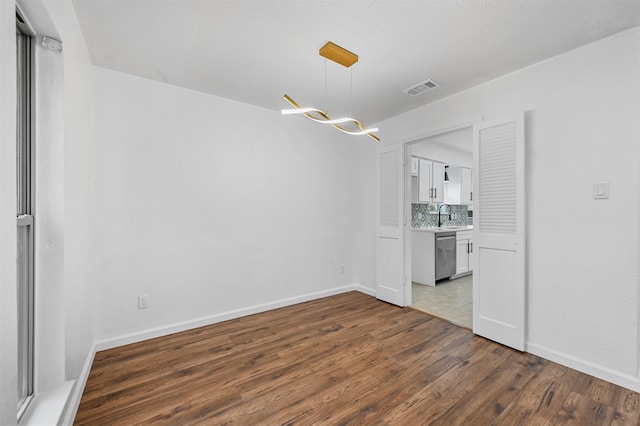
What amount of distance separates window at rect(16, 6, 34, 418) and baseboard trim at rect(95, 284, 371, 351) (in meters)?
1.27

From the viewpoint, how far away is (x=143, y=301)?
2.84 meters

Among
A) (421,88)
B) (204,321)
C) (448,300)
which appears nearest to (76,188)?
(204,321)

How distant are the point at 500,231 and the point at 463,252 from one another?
120 inches

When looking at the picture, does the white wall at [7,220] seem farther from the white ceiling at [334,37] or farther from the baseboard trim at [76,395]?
the white ceiling at [334,37]

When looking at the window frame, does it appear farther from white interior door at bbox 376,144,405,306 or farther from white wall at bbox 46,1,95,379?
white interior door at bbox 376,144,405,306

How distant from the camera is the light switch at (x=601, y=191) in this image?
219cm

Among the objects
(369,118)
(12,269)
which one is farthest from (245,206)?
(12,269)

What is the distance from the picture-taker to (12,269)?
1024mm

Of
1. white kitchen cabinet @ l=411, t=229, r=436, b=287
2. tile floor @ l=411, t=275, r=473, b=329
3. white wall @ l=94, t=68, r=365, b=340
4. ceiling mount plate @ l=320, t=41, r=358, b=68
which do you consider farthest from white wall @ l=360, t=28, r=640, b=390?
white wall @ l=94, t=68, r=365, b=340

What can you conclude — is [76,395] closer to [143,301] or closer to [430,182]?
[143,301]

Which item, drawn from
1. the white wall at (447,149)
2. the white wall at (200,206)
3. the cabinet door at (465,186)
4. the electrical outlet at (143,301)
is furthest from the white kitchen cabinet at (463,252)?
the electrical outlet at (143,301)

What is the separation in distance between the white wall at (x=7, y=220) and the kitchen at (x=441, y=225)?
12.2 ft

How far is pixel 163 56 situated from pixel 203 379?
277cm

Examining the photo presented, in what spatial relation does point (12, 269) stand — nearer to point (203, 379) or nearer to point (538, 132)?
point (203, 379)
